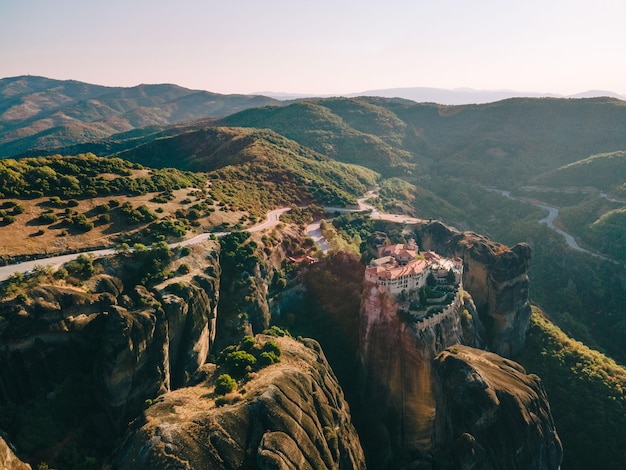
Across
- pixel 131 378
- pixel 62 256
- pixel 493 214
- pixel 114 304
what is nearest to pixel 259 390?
pixel 131 378

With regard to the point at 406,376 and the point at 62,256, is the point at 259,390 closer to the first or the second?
the point at 406,376

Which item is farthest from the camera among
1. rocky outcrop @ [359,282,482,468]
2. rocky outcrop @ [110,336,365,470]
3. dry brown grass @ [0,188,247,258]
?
rocky outcrop @ [359,282,482,468]

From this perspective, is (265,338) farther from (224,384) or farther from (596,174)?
(596,174)

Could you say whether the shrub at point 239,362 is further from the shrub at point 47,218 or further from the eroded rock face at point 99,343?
the shrub at point 47,218

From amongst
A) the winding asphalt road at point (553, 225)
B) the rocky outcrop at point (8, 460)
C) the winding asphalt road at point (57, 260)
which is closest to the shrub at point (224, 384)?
the rocky outcrop at point (8, 460)

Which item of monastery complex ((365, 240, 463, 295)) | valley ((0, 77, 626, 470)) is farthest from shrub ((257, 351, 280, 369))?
monastery complex ((365, 240, 463, 295))

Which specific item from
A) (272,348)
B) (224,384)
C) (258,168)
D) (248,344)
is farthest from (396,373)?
(258,168)

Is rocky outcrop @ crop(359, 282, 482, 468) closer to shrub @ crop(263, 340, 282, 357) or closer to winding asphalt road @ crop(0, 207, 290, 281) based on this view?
shrub @ crop(263, 340, 282, 357)

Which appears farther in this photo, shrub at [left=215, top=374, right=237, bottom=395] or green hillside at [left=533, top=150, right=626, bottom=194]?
green hillside at [left=533, top=150, right=626, bottom=194]
